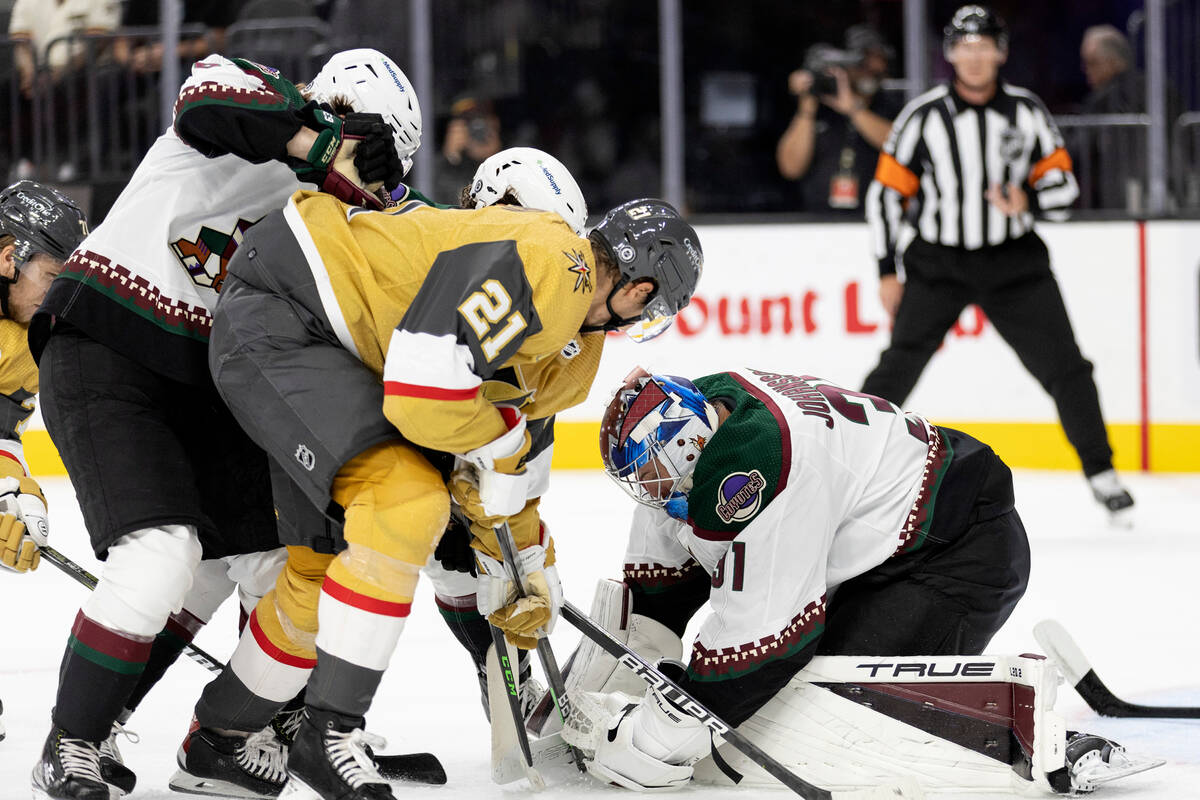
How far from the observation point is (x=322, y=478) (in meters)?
2.24

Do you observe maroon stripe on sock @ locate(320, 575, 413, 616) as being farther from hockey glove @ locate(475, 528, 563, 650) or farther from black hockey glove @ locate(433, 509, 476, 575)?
black hockey glove @ locate(433, 509, 476, 575)

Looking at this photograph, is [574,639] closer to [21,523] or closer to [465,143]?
[21,523]

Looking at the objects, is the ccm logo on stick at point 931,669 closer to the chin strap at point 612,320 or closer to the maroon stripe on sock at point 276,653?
the chin strap at point 612,320

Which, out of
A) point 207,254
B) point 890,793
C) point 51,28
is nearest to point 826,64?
point 51,28

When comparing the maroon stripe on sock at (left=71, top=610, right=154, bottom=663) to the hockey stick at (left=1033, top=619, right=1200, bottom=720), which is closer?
the maroon stripe on sock at (left=71, top=610, right=154, bottom=663)

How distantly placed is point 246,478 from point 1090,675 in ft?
4.91

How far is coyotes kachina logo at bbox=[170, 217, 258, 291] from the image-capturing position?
2.55m

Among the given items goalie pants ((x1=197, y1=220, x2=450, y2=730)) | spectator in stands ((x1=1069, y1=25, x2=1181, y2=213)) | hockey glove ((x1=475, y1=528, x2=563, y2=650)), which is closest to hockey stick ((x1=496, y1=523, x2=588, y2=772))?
hockey glove ((x1=475, y1=528, x2=563, y2=650))

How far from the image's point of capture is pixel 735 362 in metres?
6.24

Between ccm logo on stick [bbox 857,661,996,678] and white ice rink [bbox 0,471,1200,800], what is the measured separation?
9.7 inches

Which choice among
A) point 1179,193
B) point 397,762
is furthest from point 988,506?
point 1179,193

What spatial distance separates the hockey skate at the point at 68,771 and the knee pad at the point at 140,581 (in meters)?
0.18

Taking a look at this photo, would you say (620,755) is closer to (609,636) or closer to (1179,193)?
(609,636)

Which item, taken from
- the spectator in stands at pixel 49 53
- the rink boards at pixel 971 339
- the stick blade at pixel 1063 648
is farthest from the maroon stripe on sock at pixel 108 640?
the spectator in stands at pixel 49 53
